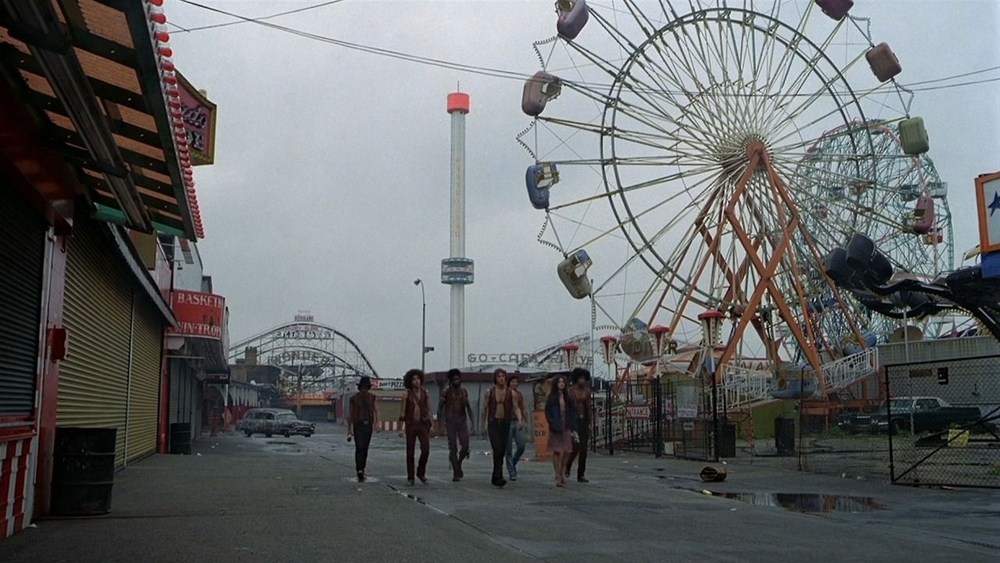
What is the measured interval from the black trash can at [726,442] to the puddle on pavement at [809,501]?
9.10 meters

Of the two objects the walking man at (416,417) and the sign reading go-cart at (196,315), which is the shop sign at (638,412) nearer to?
the sign reading go-cart at (196,315)

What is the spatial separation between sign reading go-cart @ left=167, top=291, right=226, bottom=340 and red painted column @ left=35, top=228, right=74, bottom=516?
16.3 meters

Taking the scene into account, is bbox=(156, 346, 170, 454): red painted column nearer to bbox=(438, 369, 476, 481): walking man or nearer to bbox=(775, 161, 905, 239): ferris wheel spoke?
bbox=(438, 369, 476, 481): walking man

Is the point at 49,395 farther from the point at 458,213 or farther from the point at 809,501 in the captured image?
the point at 458,213

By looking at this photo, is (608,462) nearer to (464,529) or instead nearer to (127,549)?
(464,529)

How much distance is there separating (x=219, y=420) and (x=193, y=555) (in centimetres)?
6049

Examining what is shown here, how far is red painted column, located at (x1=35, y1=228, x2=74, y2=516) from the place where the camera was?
9.84m

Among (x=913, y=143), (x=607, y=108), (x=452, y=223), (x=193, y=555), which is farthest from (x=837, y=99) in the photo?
(x=452, y=223)

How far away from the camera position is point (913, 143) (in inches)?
1249

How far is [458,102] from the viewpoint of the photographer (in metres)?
112

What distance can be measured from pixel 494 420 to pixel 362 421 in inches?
88.3

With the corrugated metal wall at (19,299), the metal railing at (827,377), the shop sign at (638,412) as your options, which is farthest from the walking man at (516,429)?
the metal railing at (827,377)

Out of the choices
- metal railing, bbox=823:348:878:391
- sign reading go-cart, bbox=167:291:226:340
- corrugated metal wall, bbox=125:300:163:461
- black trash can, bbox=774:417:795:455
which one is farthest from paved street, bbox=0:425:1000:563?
metal railing, bbox=823:348:878:391

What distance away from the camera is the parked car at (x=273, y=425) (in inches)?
1953
